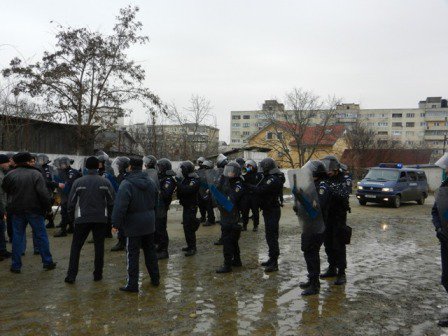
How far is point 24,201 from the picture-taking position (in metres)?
7.47

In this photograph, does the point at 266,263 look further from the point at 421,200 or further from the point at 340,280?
the point at 421,200

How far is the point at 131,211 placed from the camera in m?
6.47

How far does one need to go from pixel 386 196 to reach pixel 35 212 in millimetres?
17709

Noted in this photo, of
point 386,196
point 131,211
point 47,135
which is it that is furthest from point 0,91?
point 386,196

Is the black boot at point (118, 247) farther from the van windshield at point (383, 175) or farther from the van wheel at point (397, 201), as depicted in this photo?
the van windshield at point (383, 175)

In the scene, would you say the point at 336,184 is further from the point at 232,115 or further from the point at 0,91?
the point at 232,115

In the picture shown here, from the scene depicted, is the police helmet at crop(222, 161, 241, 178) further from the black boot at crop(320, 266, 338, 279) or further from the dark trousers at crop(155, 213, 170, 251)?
the black boot at crop(320, 266, 338, 279)

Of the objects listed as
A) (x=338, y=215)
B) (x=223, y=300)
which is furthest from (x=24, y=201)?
(x=338, y=215)

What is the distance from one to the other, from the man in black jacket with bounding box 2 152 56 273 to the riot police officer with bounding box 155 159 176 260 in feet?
6.56

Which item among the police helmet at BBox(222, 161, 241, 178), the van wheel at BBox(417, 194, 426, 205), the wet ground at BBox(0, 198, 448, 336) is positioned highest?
the police helmet at BBox(222, 161, 241, 178)

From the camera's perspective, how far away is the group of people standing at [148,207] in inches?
254

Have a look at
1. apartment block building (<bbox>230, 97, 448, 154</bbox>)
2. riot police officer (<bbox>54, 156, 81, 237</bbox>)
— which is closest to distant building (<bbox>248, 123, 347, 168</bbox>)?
riot police officer (<bbox>54, 156, 81, 237</bbox>)

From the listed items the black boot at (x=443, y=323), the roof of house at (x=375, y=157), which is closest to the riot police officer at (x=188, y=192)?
the black boot at (x=443, y=323)

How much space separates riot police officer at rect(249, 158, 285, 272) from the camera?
7633 mm
